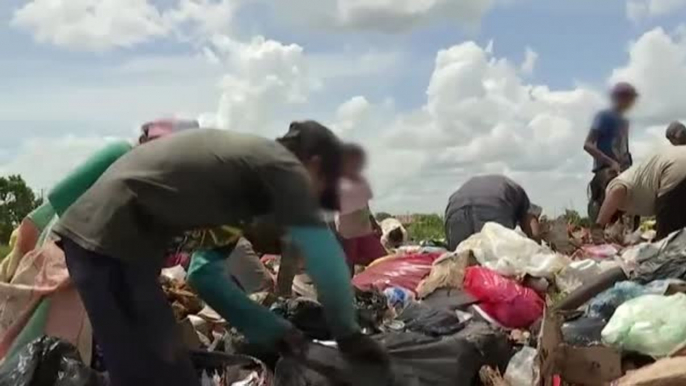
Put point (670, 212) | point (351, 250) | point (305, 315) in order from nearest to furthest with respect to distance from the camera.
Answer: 1. point (305, 315)
2. point (670, 212)
3. point (351, 250)

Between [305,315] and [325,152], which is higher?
[325,152]

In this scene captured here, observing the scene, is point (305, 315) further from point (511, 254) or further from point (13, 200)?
point (13, 200)

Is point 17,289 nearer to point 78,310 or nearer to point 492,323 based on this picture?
point 78,310

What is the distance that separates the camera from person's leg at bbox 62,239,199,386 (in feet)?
9.48

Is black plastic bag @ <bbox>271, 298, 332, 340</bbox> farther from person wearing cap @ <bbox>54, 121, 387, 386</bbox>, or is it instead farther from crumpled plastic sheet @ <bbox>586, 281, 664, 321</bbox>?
person wearing cap @ <bbox>54, 121, 387, 386</bbox>

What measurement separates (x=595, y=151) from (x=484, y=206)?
4.13ft

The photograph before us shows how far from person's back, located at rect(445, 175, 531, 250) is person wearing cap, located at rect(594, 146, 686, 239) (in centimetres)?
96

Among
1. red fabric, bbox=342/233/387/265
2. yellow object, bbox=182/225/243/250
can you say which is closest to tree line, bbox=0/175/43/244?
red fabric, bbox=342/233/387/265

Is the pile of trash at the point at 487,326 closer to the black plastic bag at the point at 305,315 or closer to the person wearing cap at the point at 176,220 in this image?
the black plastic bag at the point at 305,315

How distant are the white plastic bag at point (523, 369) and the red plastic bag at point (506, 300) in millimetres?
679

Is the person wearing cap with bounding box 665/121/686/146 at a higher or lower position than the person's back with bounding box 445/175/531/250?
higher

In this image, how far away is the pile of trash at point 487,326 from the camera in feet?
13.4

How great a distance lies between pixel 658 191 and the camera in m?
6.15

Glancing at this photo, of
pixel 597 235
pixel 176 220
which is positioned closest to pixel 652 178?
pixel 597 235
